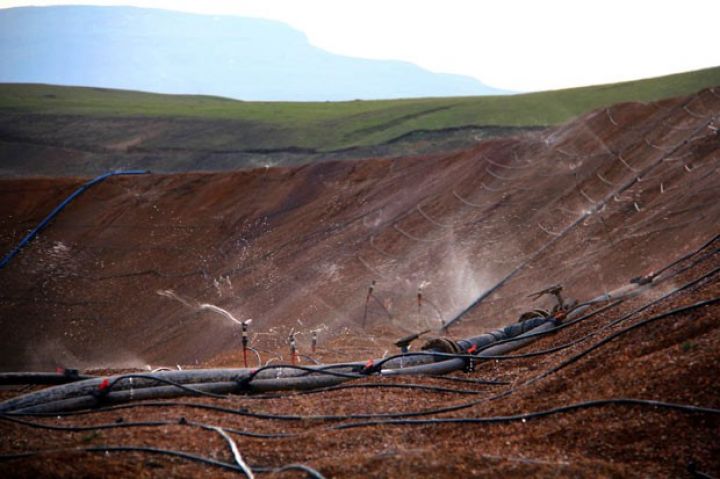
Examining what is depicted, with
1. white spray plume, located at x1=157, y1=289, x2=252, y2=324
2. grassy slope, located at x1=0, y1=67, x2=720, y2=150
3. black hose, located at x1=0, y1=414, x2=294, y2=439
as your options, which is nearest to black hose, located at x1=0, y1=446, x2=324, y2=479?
black hose, located at x1=0, y1=414, x2=294, y2=439

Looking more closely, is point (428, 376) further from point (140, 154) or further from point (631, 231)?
point (140, 154)

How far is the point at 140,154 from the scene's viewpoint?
41.4 meters

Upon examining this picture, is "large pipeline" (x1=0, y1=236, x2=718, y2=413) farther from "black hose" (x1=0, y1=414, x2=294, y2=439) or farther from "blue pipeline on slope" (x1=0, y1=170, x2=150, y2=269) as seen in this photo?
"blue pipeline on slope" (x1=0, y1=170, x2=150, y2=269)

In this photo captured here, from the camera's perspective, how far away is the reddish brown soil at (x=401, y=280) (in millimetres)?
6832

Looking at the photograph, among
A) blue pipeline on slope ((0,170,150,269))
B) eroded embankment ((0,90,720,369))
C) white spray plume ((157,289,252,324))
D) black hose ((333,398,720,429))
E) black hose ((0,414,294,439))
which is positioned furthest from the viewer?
blue pipeline on slope ((0,170,150,269))

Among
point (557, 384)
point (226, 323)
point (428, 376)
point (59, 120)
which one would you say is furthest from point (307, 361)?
point (59, 120)

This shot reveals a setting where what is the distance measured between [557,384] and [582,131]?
52.8 ft

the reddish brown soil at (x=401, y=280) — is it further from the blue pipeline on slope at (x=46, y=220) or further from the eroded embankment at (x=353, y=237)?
the blue pipeline on slope at (x=46, y=220)

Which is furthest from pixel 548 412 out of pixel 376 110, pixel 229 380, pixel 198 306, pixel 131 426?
pixel 376 110

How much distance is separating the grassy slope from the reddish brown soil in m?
10.2

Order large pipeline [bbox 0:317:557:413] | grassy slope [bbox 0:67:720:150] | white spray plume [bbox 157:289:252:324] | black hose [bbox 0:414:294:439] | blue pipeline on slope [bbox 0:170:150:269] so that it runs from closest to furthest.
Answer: black hose [bbox 0:414:294:439] → large pipeline [bbox 0:317:557:413] → white spray plume [bbox 157:289:252:324] → blue pipeline on slope [bbox 0:170:150:269] → grassy slope [bbox 0:67:720:150]

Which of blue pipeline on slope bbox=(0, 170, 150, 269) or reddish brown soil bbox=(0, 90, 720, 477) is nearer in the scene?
reddish brown soil bbox=(0, 90, 720, 477)

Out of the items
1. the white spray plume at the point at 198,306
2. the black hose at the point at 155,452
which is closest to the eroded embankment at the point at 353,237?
the white spray plume at the point at 198,306

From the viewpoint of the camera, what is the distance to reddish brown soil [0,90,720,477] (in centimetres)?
683
